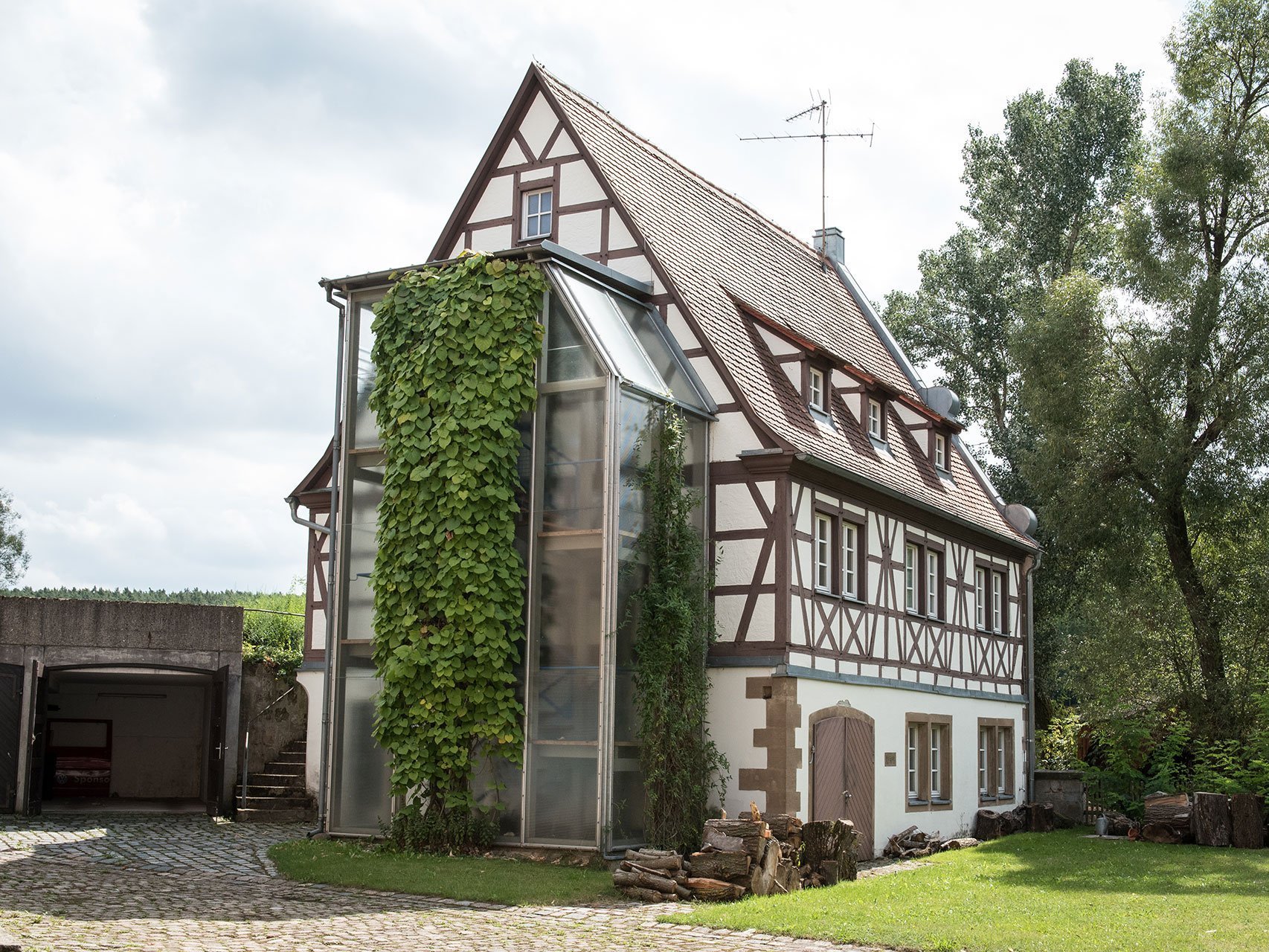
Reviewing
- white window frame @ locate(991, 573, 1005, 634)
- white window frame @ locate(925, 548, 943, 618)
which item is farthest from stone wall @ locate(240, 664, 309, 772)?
white window frame @ locate(991, 573, 1005, 634)

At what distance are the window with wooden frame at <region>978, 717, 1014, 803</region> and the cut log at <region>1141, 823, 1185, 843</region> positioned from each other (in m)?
2.74

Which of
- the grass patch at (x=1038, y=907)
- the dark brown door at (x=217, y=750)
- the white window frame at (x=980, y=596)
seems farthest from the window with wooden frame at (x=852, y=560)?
the dark brown door at (x=217, y=750)

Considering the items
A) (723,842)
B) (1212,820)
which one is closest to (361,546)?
(723,842)

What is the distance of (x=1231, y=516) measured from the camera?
88.5 ft

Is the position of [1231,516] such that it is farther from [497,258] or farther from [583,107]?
[497,258]

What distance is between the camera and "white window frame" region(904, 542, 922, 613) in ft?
69.4

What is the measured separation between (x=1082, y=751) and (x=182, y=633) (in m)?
16.6

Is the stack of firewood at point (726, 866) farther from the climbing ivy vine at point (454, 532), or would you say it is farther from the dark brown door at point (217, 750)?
the dark brown door at point (217, 750)

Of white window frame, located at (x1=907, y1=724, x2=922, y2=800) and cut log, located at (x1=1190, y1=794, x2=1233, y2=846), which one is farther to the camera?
cut log, located at (x1=1190, y1=794, x2=1233, y2=846)

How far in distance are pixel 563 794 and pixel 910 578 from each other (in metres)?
7.70

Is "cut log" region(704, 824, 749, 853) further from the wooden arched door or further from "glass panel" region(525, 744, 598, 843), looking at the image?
the wooden arched door

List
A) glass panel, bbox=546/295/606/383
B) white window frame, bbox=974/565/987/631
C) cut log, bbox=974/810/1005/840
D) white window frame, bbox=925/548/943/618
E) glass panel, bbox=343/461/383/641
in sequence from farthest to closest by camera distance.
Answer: white window frame, bbox=974/565/987/631 < cut log, bbox=974/810/1005/840 < white window frame, bbox=925/548/943/618 < glass panel, bbox=343/461/383/641 < glass panel, bbox=546/295/606/383

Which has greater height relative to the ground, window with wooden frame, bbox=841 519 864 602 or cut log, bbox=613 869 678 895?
window with wooden frame, bbox=841 519 864 602

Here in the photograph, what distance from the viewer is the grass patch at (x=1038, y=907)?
1117 cm
